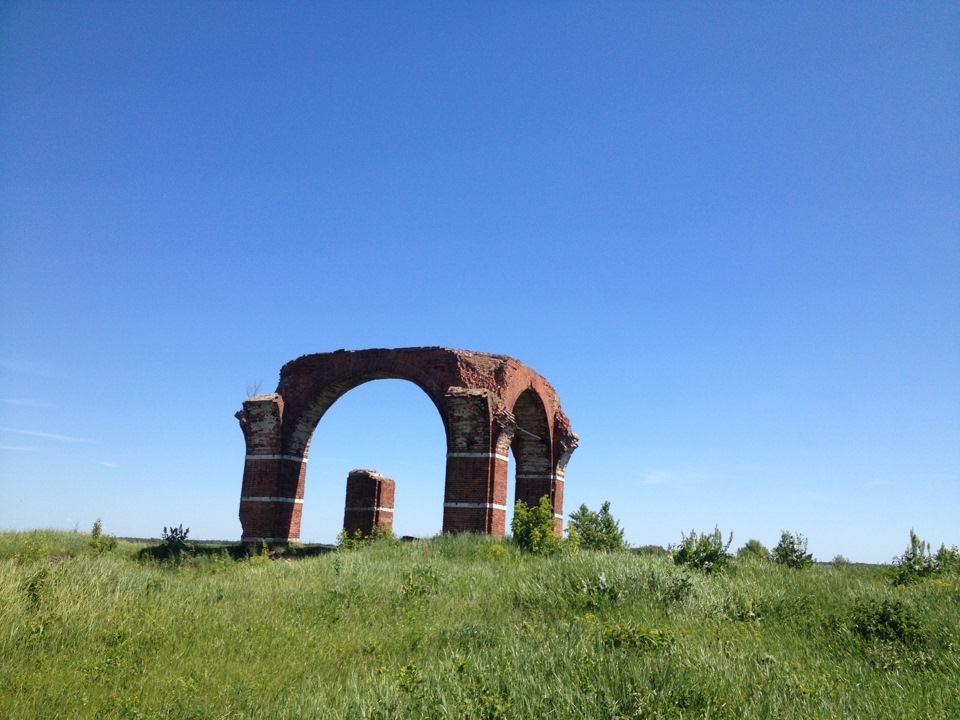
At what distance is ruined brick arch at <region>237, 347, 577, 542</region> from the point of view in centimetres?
1744

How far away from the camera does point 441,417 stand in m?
18.4

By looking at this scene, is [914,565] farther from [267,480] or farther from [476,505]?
[267,480]

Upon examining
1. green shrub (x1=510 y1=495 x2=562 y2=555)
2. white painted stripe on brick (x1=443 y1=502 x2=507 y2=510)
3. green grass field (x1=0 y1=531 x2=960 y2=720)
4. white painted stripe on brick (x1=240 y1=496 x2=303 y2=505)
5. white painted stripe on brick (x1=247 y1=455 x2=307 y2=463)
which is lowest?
green grass field (x1=0 y1=531 x2=960 y2=720)

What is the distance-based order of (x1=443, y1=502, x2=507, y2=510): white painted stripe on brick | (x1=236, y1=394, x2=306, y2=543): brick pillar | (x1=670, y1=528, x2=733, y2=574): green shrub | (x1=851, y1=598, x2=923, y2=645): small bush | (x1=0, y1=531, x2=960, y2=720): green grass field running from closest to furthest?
(x1=0, y1=531, x2=960, y2=720): green grass field → (x1=851, y1=598, x2=923, y2=645): small bush → (x1=670, y1=528, x2=733, y2=574): green shrub → (x1=443, y1=502, x2=507, y2=510): white painted stripe on brick → (x1=236, y1=394, x2=306, y2=543): brick pillar

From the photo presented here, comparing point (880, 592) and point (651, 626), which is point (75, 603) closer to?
point (651, 626)

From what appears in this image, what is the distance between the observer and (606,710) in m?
5.30

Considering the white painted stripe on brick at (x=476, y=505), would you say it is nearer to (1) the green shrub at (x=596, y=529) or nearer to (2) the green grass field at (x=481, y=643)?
(1) the green shrub at (x=596, y=529)

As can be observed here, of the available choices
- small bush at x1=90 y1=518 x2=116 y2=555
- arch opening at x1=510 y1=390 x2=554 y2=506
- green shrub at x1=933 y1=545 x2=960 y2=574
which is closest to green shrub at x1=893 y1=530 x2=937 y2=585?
green shrub at x1=933 y1=545 x2=960 y2=574

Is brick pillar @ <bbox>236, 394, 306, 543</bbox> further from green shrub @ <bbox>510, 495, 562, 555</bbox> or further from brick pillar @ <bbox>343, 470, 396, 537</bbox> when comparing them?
green shrub @ <bbox>510, 495, 562, 555</bbox>

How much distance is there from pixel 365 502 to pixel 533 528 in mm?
8890

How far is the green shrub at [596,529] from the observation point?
14.7 m

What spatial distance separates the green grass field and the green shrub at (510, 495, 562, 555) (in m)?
2.49

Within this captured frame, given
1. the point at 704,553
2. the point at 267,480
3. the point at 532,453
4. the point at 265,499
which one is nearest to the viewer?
the point at 704,553

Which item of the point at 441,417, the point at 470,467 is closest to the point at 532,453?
the point at 441,417
